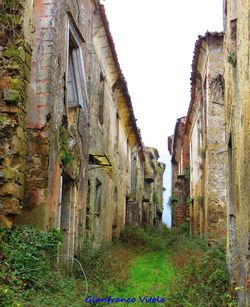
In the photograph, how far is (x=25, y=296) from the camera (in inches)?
238

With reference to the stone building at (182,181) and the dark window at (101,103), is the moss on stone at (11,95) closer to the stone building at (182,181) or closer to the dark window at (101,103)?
the dark window at (101,103)

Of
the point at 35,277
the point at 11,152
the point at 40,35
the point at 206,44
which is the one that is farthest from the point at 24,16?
the point at 206,44

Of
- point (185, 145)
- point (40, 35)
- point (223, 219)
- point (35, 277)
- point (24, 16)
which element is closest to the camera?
point (35, 277)

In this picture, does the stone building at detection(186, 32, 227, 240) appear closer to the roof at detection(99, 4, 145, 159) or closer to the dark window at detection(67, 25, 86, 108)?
the roof at detection(99, 4, 145, 159)

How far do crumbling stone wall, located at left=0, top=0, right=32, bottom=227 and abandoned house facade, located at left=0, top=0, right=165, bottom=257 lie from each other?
0.01m

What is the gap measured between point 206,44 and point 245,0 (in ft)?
32.3

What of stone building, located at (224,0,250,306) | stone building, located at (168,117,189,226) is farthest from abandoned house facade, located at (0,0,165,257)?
stone building, located at (168,117,189,226)

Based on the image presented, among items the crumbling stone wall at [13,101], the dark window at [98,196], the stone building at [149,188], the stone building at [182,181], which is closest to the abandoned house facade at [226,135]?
the stone building at [182,181]

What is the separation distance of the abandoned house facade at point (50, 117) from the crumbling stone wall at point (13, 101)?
0.01m

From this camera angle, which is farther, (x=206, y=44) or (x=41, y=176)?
(x=206, y=44)

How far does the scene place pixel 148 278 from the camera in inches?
458

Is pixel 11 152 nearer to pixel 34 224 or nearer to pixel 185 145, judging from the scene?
pixel 34 224

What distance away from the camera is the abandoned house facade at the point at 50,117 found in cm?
713

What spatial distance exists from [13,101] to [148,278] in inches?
251
